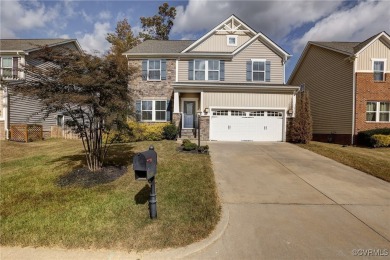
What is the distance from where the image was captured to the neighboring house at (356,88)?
52.5ft

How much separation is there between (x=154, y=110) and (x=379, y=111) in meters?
16.6

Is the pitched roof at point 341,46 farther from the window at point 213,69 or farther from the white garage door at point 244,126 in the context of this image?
the window at point 213,69

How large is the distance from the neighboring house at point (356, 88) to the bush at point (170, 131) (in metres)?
12.6

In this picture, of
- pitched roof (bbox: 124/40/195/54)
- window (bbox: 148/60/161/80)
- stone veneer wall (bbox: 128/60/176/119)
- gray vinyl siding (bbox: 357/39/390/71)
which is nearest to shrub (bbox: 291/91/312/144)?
gray vinyl siding (bbox: 357/39/390/71)

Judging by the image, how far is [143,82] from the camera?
59.6 feet

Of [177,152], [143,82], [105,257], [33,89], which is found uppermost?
[143,82]

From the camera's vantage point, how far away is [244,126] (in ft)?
50.3

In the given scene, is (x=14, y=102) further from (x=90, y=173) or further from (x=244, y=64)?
(x=244, y=64)

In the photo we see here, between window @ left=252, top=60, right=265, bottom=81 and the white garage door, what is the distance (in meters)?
4.18

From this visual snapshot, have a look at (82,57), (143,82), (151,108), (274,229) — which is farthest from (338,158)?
(143,82)

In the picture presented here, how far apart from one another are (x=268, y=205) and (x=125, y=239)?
312 cm

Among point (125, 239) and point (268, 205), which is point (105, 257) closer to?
point (125, 239)

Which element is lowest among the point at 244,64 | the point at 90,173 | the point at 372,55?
the point at 90,173

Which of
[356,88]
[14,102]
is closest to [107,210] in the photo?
Answer: [14,102]
